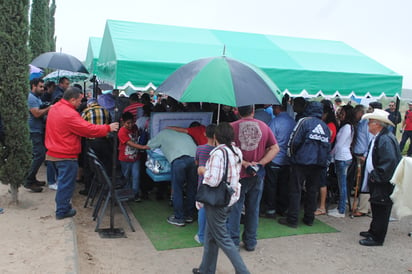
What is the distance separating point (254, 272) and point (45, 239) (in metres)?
2.39

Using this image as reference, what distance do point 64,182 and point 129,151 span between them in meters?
1.20

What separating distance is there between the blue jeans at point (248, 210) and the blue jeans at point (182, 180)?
0.88m

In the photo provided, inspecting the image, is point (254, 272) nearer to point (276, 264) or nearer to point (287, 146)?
point (276, 264)

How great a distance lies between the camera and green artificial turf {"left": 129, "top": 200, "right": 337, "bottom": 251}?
4617 millimetres

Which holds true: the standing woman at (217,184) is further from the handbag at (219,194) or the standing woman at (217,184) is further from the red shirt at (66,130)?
the red shirt at (66,130)

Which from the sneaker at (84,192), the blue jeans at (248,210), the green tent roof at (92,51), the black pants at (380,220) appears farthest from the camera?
the green tent roof at (92,51)

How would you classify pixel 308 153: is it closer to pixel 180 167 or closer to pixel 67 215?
pixel 180 167

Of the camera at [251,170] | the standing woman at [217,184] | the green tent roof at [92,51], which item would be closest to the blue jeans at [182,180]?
the camera at [251,170]

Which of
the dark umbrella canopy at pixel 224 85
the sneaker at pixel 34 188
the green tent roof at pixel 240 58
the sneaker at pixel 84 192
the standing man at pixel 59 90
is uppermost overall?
the green tent roof at pixel 240 58

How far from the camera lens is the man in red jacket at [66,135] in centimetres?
457

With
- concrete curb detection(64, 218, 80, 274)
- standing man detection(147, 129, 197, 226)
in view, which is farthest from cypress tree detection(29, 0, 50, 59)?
concrete curb detection(64, 218, 80, 274)

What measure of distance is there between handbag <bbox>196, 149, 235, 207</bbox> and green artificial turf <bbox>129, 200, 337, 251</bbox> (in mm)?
1419

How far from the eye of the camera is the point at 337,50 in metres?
7.18

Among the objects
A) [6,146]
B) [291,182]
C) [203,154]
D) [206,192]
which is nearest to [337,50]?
[291,182]
